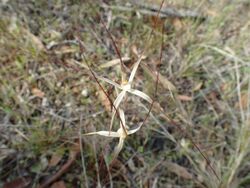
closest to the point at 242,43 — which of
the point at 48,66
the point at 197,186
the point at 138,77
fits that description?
the point at 138,77

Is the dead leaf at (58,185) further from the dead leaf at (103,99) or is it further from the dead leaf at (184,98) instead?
the dead leaf at (184,98)

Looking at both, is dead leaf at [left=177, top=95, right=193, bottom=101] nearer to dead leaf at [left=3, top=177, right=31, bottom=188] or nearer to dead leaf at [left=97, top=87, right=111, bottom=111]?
dead leaf at [left=97, top=87, right=111, bottom=111]

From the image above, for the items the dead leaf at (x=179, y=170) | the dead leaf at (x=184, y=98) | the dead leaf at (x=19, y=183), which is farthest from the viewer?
the dead leaf at (x=184, y=98)

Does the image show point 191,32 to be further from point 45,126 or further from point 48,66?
point 45,126

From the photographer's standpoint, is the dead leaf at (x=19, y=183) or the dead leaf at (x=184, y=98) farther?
the dead leaf at (x=184, y=98)

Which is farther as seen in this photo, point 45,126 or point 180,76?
point 180,76

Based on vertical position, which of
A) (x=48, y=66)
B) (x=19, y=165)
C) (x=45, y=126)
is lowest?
(x=19, y=165)

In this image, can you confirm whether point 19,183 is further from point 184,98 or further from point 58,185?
point 184,98

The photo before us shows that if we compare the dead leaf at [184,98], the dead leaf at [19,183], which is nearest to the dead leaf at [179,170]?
the dead leaf at [184,98]

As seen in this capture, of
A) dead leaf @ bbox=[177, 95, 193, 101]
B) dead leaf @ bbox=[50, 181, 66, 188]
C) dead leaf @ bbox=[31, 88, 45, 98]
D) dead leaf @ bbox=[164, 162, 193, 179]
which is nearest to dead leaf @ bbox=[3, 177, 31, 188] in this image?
dead leaf @ bbox=[50, 181, 66, 188]
